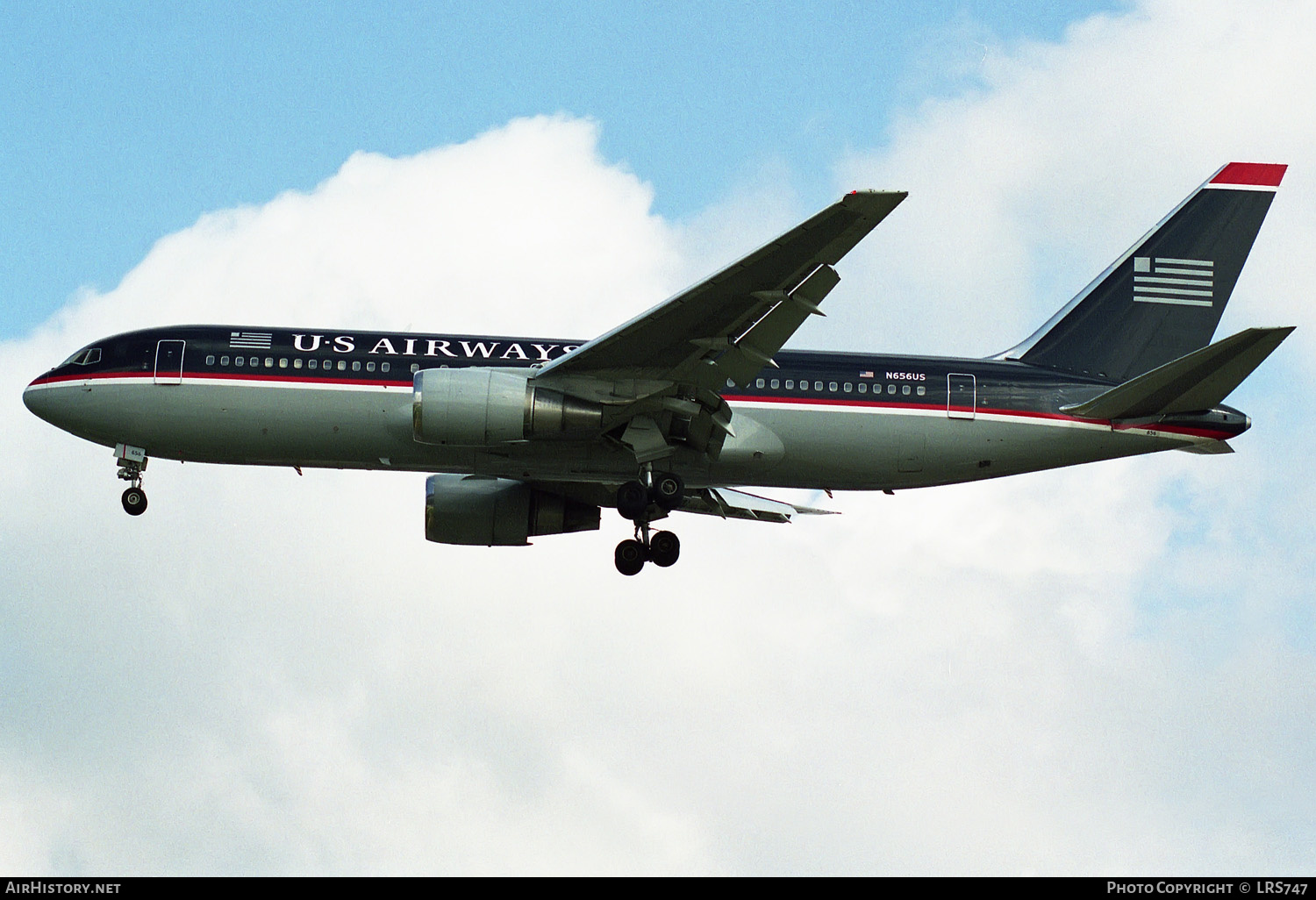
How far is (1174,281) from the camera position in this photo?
37688mm

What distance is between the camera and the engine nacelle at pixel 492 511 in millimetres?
38219

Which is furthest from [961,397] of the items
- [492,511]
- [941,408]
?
[492,511]

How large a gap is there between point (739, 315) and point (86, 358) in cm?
1511

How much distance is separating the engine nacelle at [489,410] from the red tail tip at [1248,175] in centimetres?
1732

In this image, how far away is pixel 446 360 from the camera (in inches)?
1345

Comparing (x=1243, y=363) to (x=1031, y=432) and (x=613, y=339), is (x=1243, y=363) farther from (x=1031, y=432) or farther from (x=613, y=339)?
(x=613, y=339)

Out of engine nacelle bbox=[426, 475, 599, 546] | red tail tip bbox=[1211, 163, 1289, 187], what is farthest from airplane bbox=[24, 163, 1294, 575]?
red tail tip bbox=[1211, 163, 1289, 187]

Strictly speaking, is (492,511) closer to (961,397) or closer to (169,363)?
(169,363)

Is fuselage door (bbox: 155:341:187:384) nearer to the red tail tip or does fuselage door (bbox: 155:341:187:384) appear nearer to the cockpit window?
the cockpit window

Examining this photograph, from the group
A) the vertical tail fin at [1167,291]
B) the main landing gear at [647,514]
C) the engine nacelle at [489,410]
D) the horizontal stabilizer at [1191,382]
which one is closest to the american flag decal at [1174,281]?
the vertical tail fin at [1167,291]

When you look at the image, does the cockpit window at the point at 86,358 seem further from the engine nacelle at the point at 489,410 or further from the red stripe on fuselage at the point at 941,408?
the red stripe on fuselage at the point at 941,408

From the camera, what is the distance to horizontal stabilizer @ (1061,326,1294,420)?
30031 millimetres

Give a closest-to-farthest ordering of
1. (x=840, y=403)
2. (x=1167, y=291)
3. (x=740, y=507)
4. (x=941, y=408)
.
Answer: (x=840, y=403) → (x=941, y=408) → (x=1167, y=291) → (x=740, y=507)
